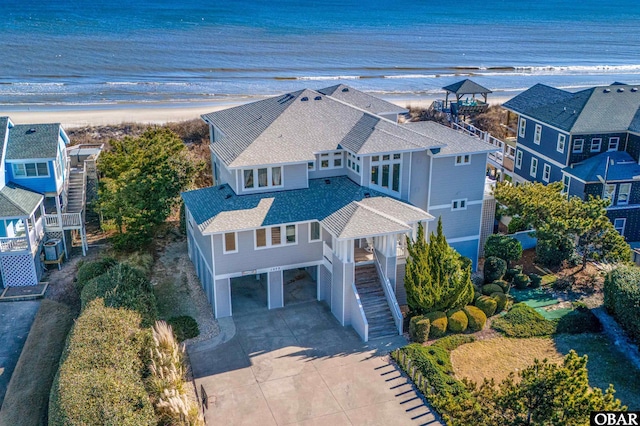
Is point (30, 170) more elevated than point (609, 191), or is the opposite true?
point (30, 170)

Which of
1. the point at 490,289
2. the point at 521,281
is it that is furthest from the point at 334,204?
the point at 521,281

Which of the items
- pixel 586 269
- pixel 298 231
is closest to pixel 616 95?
pixel 586 269

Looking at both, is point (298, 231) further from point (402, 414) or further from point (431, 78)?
point (431, 78)

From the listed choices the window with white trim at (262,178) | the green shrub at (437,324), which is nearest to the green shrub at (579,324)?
the green shrub at (437,324)

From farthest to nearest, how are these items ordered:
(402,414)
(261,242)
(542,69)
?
(542,69)
(261,242)
(402,414)

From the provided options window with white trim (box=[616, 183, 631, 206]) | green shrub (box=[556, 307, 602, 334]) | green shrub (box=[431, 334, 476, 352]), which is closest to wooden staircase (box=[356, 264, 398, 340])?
green shrub (box=[431, 334, 476, 352])

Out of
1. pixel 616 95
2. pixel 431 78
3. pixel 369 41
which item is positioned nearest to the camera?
pixel 616 95

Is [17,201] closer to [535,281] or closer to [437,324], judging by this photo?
[437,324]
